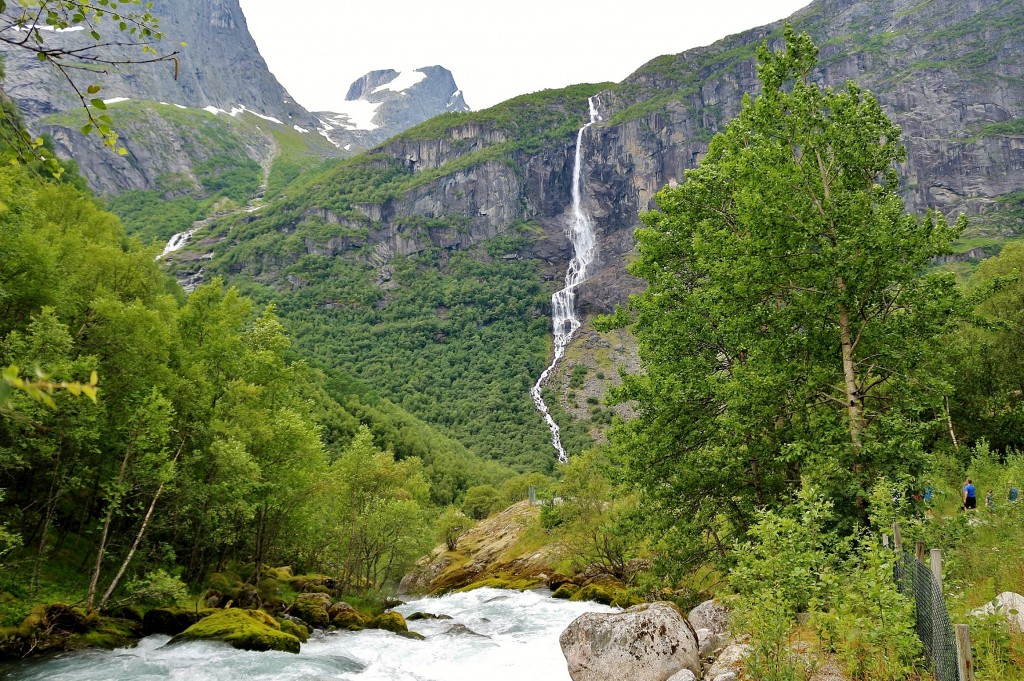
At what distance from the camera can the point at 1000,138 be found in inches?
6373

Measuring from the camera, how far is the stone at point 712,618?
15.7 meters

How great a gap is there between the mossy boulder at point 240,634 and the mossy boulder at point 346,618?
5.54 m

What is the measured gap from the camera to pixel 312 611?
26.3 m

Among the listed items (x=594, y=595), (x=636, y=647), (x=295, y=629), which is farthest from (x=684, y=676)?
(x=594, y=595)

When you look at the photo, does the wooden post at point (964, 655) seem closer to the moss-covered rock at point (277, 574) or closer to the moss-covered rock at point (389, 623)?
the moss-covered rock at point (389, 623)

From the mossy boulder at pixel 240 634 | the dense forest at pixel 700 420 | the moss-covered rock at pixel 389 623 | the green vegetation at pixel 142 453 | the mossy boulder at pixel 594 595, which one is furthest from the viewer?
the mossy boulder at pixel 594 595

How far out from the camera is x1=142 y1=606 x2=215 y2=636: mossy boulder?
67.7ft

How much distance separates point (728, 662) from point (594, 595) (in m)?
21.5

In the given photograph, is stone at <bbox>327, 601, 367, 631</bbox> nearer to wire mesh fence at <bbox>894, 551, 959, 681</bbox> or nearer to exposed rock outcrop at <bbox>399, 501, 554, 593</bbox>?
exposed rock outcrop at <bbox>399, 501, 554, 593</bbox>

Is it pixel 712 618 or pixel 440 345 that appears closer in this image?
pixel 712 618

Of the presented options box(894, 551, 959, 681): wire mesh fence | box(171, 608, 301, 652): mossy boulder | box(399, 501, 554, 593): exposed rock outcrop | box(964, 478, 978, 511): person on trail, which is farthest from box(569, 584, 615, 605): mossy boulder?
box(894, 551, 959, 681): wire mesh fence

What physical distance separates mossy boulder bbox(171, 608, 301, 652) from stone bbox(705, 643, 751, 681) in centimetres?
1373

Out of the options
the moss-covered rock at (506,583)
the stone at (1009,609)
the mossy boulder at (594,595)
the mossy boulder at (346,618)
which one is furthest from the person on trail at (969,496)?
the moss-covered rock at (506,583)

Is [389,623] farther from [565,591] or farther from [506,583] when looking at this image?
[506,583]
